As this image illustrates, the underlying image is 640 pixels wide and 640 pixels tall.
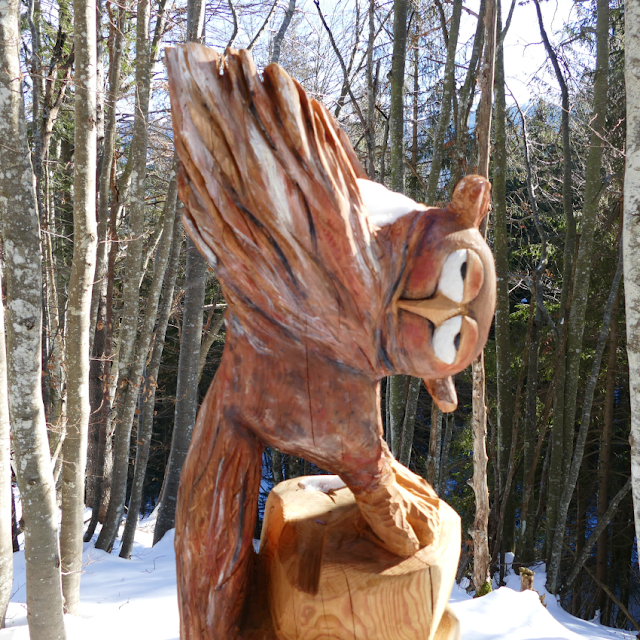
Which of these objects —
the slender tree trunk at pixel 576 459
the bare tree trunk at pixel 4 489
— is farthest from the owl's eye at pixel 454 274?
the slender tree trunk at pixel 576 459

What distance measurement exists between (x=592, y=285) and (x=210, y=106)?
4.96 m

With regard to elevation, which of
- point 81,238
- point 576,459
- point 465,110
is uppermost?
point 465,110

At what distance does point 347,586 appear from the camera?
4.09 feet

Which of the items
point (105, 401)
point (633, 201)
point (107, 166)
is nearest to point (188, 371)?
point (105, 401)

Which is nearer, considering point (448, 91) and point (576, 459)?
point (448, 91)

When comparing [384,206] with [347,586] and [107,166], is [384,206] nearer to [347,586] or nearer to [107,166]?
[347,586]

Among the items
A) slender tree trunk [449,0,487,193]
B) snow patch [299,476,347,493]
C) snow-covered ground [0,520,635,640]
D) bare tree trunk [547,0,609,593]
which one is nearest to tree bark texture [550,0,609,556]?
bare tree trunk [547,0,609,593]

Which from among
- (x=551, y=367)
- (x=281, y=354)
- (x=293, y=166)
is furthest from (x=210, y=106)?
(x=551, y=367)

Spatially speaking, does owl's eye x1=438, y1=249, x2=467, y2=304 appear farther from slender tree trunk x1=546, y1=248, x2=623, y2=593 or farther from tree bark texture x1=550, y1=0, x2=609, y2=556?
slender tree trunk x1=546, y1=248, x2=623, y2=593

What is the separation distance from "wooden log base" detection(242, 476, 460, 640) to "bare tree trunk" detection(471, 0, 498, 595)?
4.20 ft

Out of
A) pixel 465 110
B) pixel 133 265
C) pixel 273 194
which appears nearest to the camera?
pixel 273 194

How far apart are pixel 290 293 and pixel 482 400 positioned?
5.94 feet

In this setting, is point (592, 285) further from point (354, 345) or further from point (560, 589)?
point (354, 345)

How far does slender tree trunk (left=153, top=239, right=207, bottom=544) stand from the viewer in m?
4.33
